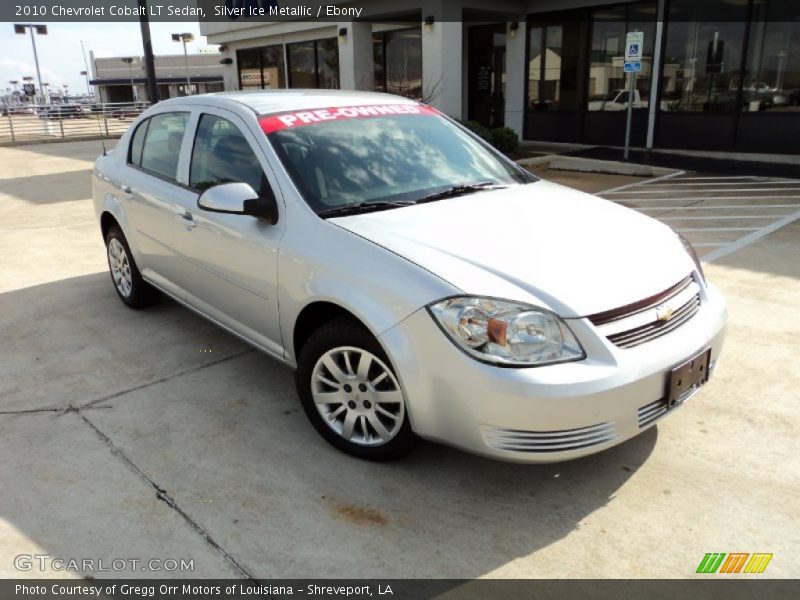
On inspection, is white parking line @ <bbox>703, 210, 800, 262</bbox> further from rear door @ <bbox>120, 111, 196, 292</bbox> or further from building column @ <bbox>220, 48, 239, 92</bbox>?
building column @ <bbox>220, 48, 239, 92</bbox>

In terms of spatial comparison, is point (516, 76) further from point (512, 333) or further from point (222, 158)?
point (512, 333)

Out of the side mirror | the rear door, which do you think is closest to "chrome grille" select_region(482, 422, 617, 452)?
the side mirror

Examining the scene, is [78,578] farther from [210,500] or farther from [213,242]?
[213,242]

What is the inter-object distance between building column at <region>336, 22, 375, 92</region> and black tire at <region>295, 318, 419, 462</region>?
50.0 ft

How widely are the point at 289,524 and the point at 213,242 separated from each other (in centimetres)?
174

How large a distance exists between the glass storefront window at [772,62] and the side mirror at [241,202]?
12.4m

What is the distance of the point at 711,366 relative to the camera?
3.03m

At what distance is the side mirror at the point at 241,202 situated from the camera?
326 cm

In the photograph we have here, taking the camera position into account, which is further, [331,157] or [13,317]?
[13,317]

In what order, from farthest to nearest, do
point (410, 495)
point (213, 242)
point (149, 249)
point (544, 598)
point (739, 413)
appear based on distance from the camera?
point (149, 249) → point (213, 242) → point (739, 413) → point (410, 495) → point (544, 598)

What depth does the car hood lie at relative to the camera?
8.66 ft

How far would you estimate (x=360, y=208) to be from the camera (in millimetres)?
3273

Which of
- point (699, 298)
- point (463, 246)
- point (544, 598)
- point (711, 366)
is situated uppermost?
point (463, 246)

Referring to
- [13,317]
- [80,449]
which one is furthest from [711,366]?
[13,317]
